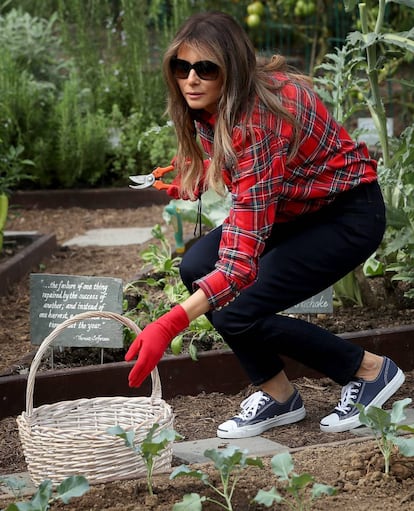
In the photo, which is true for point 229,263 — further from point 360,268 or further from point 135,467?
point 360,268

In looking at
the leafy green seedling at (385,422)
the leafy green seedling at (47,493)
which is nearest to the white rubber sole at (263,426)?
the leafy green seedling at (385,422)

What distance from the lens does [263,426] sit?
3.49 meters

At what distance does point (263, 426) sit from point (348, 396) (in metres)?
0.30

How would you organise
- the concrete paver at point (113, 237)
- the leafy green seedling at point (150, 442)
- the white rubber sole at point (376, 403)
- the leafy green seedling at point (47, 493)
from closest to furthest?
the leafy green seedling at point (47, 493)
the leafy green seedling at point (150, 442)
the white rubber sole at point (376, 403)
the concrete paver at point (113, 237)

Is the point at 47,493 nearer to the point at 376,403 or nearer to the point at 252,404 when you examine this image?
the point at 252,404

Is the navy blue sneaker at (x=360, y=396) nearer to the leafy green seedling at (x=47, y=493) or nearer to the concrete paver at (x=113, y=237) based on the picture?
the leafy green seedling at (x=47, y=493)

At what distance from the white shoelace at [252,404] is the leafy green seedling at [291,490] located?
2.61 ft

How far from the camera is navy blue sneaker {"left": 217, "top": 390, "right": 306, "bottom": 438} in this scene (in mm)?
3447

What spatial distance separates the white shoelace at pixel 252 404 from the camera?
137 inches

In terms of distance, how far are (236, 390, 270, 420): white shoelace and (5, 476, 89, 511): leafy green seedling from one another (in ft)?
3.66

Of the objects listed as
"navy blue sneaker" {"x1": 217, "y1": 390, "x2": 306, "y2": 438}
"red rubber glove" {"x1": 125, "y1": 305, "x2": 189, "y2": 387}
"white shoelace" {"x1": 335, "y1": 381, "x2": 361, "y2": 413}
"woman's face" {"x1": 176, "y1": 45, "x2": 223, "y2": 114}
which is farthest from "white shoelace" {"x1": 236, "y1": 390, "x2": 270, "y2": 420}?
"woman's face" {"x1": 176, "y1": 45, "x2": 223, "y2": 114}

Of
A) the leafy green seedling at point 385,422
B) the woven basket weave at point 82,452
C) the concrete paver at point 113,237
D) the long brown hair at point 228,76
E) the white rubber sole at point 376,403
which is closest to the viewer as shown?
the leafy green seedling at point 385,422

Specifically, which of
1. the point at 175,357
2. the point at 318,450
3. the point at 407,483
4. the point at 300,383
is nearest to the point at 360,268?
the point at 300,383

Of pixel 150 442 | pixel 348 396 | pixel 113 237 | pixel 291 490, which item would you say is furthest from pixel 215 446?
pixel 113 237
